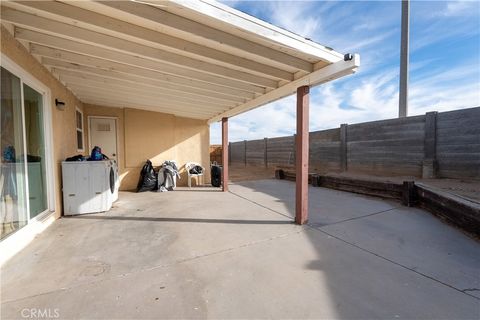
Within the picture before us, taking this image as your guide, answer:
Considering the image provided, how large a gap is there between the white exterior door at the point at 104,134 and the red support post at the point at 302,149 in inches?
213

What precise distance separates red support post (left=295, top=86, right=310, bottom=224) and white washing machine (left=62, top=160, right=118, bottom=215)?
3493 mm

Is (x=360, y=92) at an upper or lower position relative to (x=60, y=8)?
upper

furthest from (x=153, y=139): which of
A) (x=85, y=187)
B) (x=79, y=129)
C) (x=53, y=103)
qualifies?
(x=53, y=103)

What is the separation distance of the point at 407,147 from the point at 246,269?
7.73 m

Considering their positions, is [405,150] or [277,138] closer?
[405,150]

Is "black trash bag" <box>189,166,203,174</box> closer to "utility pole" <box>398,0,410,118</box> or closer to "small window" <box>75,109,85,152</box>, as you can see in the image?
"small window" <box>75,109,85,152</box>

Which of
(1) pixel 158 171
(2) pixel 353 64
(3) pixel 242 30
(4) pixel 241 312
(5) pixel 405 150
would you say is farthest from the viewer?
(5) pixel 405 150

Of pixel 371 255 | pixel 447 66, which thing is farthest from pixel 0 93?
pixel 447 66

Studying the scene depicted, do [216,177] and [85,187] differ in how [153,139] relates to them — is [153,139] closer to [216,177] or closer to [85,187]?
[216,177]

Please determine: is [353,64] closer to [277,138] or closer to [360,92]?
[360,92]

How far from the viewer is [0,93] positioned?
2.44 meters

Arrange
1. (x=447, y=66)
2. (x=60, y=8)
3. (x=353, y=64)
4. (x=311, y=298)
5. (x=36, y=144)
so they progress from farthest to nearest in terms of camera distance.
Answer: (x=447, y=66)
(x=36, y=144)
(x=353, y=64)
(x=60, y=8)
(x=311, y=298)

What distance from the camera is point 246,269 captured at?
2.11m

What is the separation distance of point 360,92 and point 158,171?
846 cm
